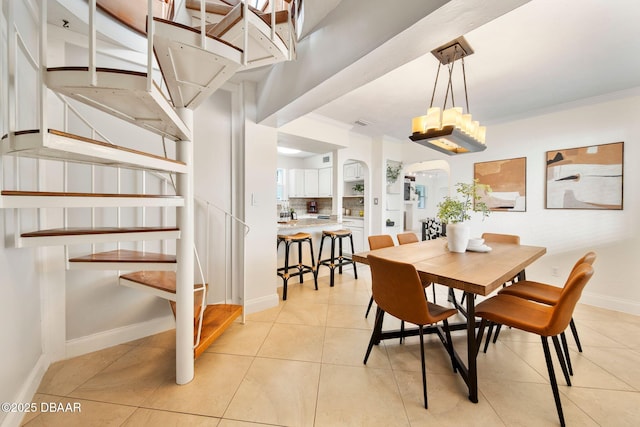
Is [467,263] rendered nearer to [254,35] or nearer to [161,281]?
[254,35]

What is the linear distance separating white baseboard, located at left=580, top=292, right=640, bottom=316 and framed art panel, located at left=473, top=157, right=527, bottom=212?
128cm

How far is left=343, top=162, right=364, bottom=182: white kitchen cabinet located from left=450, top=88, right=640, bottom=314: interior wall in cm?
233

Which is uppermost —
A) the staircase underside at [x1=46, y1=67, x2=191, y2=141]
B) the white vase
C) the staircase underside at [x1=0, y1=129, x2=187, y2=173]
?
the staircase underside at [x1=46, y1=67, x2=191, y2=141]

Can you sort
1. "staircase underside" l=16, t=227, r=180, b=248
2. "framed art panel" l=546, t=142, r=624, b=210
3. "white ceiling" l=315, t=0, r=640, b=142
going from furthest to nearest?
"framed art panel" l=546, t=142, r=624, b=210
"white ceiling" l=315, t=0, r=640, b=142
"staircase underside" l=16, t=227, r=180, b=248

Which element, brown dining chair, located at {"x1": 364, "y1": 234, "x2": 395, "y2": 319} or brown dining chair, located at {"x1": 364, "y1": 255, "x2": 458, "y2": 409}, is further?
brown dining chair, located at {"x1": 364, "y1": 234, "x2": 395, "y2": 319}

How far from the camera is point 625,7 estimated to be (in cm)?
160

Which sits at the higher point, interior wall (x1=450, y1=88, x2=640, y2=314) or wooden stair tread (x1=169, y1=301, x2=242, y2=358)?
interior wall (x1=450, y1=88, x2=640, y2=314)

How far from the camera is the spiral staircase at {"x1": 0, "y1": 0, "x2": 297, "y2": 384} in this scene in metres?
0.98

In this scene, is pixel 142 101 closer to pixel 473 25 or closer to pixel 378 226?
pixel 473 25

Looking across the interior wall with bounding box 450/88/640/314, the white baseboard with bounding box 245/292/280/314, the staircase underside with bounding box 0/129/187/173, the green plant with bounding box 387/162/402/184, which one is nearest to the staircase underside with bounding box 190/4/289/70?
the staircase underside with bounding box 0/129/187/173

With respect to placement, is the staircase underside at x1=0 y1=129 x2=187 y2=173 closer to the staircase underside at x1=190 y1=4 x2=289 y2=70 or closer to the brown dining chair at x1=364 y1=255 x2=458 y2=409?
the staircase underside at x1=190 y1=4 x2=289 y2=70

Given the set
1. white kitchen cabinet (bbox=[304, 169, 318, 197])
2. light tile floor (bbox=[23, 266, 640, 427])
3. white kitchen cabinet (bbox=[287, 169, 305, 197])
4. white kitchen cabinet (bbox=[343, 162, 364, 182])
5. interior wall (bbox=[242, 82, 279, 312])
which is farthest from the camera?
white kitchen cabinet (bbox=[287, 169, 305, 197])

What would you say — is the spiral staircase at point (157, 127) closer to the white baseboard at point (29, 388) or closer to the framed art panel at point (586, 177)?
the white baseboard at point (29, 388)

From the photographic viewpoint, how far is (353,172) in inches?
217
